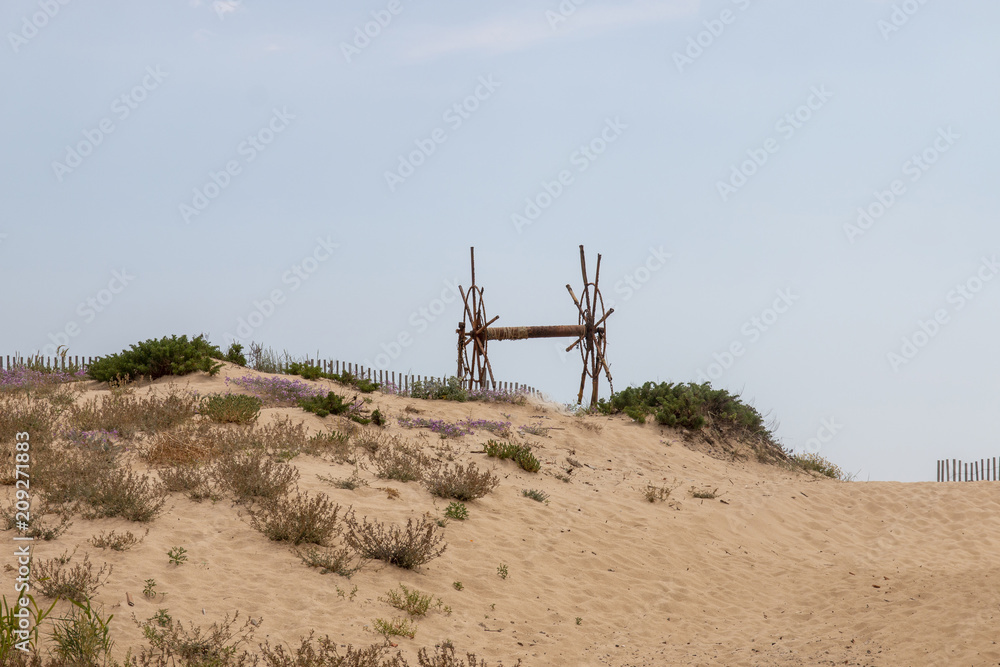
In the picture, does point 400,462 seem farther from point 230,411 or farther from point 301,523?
point 230,411

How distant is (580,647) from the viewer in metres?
6.68

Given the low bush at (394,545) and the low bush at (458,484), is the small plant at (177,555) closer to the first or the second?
the low bush at (394,545)

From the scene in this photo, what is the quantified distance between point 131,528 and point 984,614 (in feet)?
26.5

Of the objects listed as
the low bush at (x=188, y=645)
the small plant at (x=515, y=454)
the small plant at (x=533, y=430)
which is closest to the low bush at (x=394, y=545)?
the low bush at (x=188, y=645)

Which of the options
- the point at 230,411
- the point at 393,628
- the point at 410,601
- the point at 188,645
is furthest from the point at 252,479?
the point at 230,411

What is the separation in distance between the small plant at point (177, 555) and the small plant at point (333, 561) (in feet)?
3.25

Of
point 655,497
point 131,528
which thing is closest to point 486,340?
point 655,497

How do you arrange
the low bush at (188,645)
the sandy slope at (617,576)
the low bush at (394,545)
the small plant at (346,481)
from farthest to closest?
the small plant at (346,481) < the low bush at (394,545) < the sandy slope at (617,576) < the low bush at (188,645)

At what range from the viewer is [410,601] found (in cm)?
652

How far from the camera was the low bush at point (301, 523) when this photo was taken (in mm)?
7320

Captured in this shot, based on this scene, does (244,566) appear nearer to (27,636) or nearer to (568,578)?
(27,636)

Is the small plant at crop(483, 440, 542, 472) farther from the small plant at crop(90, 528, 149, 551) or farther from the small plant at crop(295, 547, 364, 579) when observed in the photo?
the small plant at crop(90, 528, 149, 551)

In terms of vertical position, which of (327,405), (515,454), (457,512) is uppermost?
(327,405)

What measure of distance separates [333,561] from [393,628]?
1.16 metres
